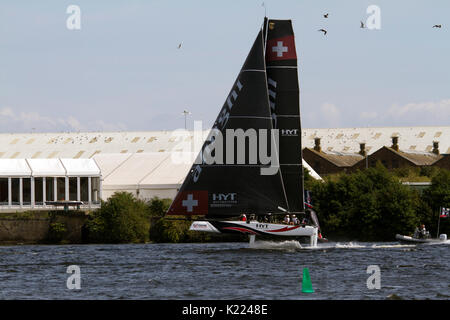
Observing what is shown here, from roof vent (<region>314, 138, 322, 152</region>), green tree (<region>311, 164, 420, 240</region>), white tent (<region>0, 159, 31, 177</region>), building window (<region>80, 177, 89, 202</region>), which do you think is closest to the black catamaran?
green tree (<region>311, 164, 420, 240</region>)

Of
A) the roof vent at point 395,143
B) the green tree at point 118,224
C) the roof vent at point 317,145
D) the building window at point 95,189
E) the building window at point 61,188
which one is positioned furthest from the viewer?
the roof vent at point 317,145

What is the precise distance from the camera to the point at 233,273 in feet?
134

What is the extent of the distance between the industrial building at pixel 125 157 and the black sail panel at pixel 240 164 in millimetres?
36097

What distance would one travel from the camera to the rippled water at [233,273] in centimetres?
3306

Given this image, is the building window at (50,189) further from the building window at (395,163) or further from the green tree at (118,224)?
the building window at (395,163)

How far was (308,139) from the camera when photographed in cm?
13250

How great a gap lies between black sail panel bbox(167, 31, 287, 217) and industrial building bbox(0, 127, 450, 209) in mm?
36097

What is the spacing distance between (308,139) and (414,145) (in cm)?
1430

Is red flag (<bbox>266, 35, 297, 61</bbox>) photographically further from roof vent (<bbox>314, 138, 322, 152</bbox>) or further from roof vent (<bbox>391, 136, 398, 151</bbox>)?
roof vent (<bbox>391, 136, 398, 151</bbox>)

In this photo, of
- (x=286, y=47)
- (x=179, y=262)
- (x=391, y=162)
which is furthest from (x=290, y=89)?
(x=391, y=162)

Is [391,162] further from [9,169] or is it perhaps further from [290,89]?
[290,89]

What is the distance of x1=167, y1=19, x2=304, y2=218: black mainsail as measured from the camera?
53156 millimetres

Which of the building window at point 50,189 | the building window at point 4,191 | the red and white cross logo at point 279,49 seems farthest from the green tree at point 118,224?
the red and white cross logo at point 279,49

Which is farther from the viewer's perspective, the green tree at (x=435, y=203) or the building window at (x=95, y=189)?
the building window at (x=95, y=189)
